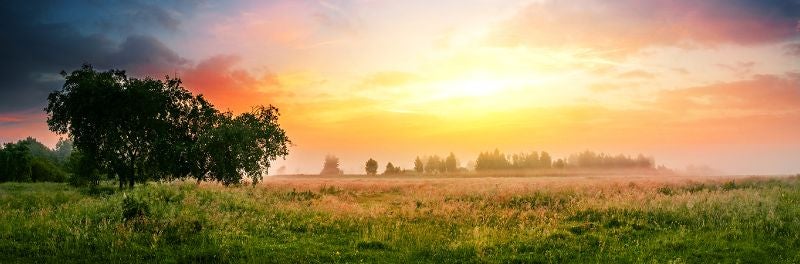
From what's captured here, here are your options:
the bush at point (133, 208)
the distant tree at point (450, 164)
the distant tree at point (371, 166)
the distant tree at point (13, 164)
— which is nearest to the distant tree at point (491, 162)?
the distant tree at point (450, 164)

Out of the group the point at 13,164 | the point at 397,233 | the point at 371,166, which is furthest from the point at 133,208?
the point at 371,166

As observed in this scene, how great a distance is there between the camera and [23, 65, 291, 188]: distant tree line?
34.0m

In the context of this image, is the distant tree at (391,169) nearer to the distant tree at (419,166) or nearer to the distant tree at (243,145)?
the distant tree at (419,166)

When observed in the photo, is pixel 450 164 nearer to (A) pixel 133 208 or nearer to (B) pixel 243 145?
(B) pixel 243 145

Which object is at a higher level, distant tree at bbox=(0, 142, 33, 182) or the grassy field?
distant tree at bbox=(0, 142, 33, 182)

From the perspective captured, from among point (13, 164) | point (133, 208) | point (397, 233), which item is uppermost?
point (13, 164)

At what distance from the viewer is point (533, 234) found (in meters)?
15.3

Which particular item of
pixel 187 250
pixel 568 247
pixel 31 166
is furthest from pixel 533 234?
pixel 31 166

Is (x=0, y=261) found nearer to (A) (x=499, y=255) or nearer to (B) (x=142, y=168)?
(A) (x=499, y=255)

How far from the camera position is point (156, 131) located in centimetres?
3600

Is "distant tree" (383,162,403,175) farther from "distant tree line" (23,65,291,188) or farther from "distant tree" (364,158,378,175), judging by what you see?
"distant tree line" (23,65,291,188)

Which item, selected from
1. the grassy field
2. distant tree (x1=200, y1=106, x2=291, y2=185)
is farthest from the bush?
distant tree (x1=200, y1=106, x2=291, y2=185)

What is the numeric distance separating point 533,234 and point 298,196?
824 inches

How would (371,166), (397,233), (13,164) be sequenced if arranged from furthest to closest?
(371,166)
(13,164)
(397,233)
